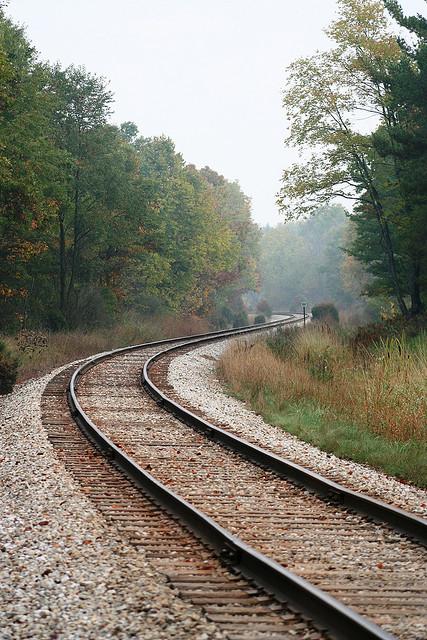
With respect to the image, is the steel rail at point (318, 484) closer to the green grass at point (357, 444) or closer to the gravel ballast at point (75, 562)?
the gravel ballast at point (75, 562)

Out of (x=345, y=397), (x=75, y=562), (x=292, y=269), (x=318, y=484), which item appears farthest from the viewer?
(x=292, y=269)

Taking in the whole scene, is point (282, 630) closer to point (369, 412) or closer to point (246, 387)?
point (369, 412)

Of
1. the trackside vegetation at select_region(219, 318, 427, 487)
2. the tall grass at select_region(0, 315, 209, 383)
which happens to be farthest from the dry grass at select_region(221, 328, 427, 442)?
the tall grass at select_region(0, 315, 209, 383)

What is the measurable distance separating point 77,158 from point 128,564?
27485 millimetres

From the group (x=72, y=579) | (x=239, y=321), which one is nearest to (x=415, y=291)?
(x=72, y=579)

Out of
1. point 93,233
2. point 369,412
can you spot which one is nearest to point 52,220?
point 93,233

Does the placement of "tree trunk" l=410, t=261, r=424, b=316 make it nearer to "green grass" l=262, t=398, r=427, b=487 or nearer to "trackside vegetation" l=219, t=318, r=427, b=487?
"trackside vegetation" l=219, t=318, r=427, b=487

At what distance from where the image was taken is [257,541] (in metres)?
5.18

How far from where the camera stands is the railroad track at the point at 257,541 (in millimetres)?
3779

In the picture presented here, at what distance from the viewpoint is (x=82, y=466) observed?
777cm

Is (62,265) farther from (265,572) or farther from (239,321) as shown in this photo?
(239,321)

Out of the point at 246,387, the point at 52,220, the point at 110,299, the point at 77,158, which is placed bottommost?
the point at 246,387

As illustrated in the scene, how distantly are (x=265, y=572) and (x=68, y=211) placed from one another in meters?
26.9

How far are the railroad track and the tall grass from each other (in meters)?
9.90
